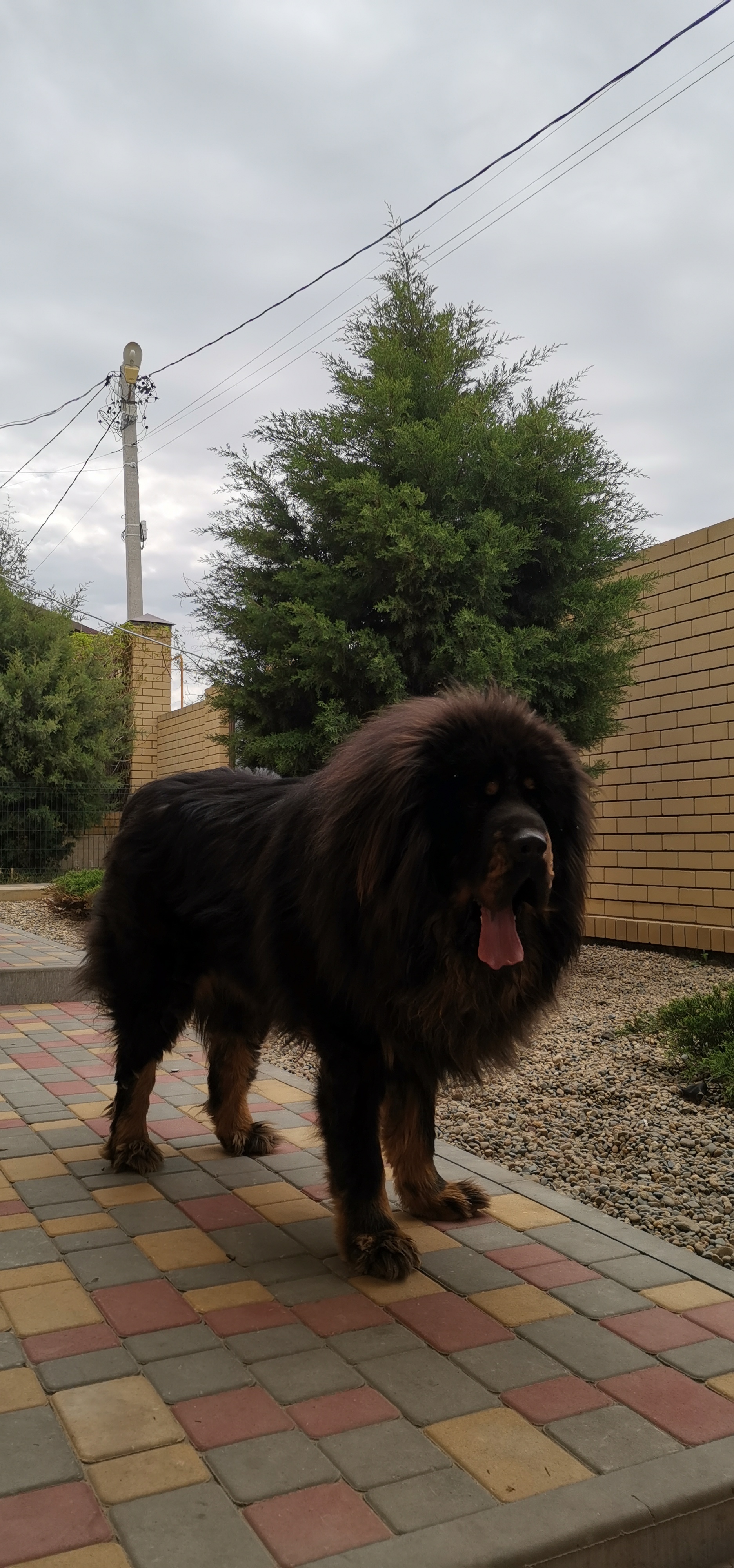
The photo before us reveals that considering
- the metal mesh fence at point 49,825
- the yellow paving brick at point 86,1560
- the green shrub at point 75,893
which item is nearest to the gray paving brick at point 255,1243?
the yellow paving brick at point 86,1560

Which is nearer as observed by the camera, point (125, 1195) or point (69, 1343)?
point (69, 1343)

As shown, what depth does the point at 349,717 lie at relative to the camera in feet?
24.9

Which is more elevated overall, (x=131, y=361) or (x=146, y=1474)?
(x=131, y=361)

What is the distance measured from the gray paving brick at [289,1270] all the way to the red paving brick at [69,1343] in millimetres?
426

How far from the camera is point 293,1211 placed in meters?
3.09

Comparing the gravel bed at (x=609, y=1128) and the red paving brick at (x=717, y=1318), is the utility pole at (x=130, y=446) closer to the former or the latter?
the gravel bed at (x=609, y=1128)

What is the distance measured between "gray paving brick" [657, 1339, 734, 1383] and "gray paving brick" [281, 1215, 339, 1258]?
86 centimetres

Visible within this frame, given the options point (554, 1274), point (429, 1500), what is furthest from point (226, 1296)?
point (429, 1500)

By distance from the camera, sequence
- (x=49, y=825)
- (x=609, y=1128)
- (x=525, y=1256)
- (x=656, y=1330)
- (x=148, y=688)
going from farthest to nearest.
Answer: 1. (x=148, y=688)
2. (x=49, y=825)
3. (x=609, y=1128)
4. (x=525, y=1256)
5. (x=656, y=1330)

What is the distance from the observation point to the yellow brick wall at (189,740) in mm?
14672

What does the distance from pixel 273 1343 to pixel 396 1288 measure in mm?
399

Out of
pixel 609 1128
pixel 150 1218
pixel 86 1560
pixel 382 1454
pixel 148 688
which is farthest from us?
pixel 148 688

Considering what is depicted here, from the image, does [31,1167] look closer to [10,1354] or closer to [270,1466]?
[10,1354]

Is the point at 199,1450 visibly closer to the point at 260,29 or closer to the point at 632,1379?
the point at 632,1379
